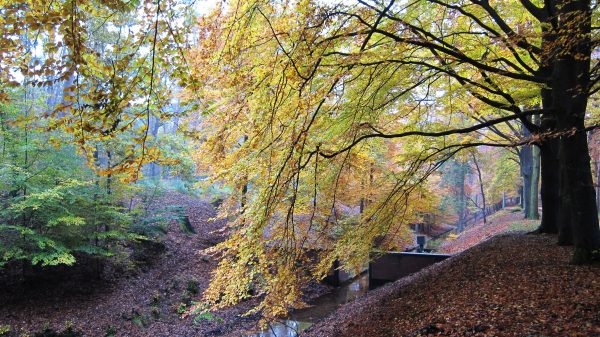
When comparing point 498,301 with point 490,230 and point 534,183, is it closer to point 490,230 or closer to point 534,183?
point 534,183

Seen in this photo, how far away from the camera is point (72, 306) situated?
11211mm

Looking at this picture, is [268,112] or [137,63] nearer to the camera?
[137,63]

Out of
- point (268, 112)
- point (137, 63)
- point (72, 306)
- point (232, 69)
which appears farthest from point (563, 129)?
point (72, 306)

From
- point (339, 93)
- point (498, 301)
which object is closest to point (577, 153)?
point (498, 301)

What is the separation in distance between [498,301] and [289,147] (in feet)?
12.8

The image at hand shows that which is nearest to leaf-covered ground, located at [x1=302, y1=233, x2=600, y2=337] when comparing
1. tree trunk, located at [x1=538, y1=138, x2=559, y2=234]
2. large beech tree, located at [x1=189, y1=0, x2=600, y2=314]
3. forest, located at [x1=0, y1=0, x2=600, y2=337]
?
forest, located at [x1=0, y1=0, x2=600, y2=337]

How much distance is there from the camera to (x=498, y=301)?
540cm

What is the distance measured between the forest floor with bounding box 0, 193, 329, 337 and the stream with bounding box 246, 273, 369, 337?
0.72 m

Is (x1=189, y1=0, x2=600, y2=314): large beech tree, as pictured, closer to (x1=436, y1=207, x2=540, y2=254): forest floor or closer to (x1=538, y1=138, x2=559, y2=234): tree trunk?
(x1=538, y1=138, x2=559, y2=234): tree trunk

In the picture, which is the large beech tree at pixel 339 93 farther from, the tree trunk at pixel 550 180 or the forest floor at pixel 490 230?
the forest floor at pixel 490 230

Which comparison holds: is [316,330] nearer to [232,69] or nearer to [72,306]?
[232,69]

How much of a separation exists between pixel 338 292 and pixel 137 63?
14.7 meters

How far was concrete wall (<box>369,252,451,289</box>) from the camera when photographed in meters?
14.8

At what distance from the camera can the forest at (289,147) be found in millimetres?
3662
